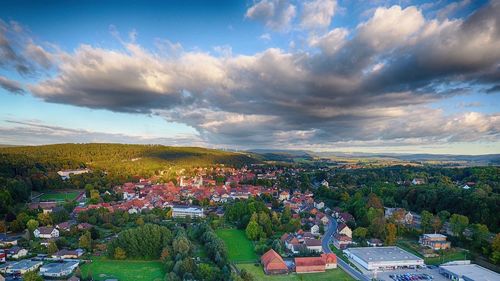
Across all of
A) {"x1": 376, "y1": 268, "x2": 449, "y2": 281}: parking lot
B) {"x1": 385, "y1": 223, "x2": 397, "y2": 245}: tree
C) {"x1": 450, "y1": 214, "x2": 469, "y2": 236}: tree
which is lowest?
{"x1": 376, "y1": 268, "x2": 449, "y2": 281}: parking lot

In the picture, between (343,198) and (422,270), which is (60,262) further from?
(343,198)

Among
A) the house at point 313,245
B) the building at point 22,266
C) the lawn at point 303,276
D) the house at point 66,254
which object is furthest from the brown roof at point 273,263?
the building at point 22,266

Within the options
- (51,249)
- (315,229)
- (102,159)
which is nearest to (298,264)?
(315,229)

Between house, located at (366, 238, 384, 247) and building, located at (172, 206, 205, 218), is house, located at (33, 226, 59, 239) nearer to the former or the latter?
building, located at (172, 206, 205, 218)

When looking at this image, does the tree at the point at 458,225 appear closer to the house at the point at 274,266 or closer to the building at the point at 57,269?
the house at the point at 274,266

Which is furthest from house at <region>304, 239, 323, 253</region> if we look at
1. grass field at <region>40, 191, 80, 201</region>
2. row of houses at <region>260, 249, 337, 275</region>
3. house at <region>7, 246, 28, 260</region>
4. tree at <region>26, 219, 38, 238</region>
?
grass field at <region>40, 191, 80, 201</region>

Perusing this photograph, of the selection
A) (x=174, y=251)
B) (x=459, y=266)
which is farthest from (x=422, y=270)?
(x=174, y=251)
